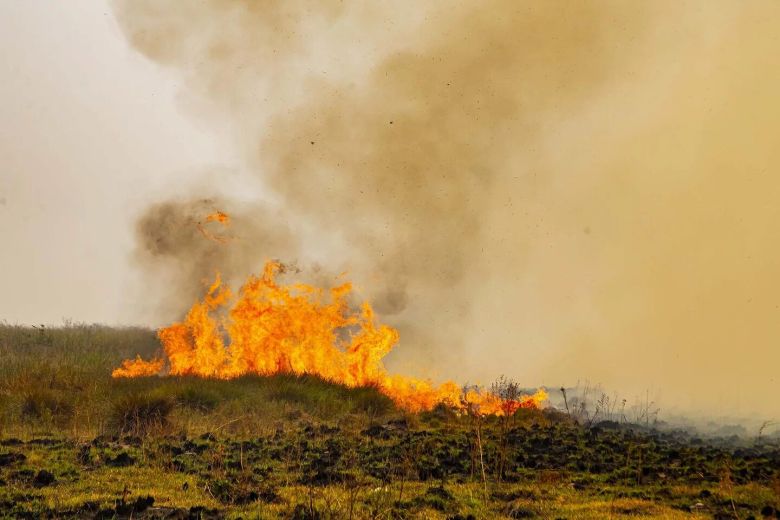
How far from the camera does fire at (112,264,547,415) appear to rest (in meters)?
25.4

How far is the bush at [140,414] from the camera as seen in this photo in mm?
17531

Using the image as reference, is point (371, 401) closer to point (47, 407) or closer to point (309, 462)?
point (47, 407)

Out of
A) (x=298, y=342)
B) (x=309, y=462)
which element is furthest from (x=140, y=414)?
(x=298, y=342)

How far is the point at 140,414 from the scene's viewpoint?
18.1 m

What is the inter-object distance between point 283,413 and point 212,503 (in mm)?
11612

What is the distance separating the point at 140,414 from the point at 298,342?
871 cm

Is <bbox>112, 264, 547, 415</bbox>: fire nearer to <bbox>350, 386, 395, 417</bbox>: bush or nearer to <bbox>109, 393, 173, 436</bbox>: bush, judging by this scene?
<bbox>350, 386, 395, 417</bbox>: bush

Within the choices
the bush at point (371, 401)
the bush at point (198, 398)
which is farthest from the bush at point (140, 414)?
the bush at point (371, 401)

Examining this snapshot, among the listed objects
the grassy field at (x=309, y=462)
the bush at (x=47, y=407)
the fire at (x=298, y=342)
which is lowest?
the grassy field at (x=309, y=462)

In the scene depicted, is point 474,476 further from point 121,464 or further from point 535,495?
point 121,464

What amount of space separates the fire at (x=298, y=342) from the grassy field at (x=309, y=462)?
1.63m

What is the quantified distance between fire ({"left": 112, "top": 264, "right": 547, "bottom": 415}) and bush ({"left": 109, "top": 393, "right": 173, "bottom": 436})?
6.13m

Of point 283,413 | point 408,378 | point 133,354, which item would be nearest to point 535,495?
point 283,413

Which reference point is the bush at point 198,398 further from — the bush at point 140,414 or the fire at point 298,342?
the fire at point 298,342
